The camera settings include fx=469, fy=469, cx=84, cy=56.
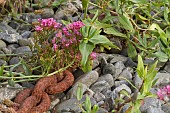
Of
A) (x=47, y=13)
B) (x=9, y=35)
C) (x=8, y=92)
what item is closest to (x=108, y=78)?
(x=8, y=92)

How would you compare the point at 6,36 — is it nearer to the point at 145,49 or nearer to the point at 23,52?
the point at 23,52

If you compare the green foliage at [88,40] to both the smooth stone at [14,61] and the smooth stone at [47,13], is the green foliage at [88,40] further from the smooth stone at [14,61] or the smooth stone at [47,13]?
the smooth stone at [47,13]

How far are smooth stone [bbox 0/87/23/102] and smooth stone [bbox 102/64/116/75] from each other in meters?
0.40

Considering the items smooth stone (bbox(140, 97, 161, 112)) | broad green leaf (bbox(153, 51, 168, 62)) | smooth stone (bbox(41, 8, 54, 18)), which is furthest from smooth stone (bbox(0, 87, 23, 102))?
smooth stone (bbox(41, 8, 54, 18))

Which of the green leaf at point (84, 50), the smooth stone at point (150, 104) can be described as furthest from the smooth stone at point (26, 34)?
the smooth stone at point (150, 104)

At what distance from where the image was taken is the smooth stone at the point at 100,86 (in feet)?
6.32

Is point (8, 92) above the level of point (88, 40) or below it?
below

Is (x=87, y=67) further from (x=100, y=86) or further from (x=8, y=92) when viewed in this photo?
(x=8, y=92)

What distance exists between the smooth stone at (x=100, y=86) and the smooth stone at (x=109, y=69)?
0.38 ft

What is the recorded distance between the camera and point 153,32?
2199 millimetres

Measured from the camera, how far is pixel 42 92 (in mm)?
1868

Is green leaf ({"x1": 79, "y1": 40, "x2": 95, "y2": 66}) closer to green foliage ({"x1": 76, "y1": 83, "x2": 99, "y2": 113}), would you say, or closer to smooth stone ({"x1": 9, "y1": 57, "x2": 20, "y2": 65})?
green foliage ({"x1": 76, "y1": 83, "x2": 99, "y2": 113})

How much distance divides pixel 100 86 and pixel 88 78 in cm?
6

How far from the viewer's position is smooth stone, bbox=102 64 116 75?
2051 mm
